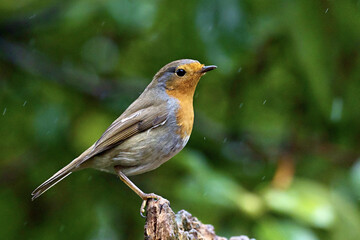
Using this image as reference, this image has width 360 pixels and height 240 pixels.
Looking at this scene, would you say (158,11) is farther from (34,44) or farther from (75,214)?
(75,214)

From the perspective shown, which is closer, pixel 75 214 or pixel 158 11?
pixel 158 11

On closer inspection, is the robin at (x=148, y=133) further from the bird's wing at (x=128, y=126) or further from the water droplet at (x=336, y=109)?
the water droplet at (x=336, y=109)

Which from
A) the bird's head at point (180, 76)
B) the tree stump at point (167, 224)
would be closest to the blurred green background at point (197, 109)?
the bird's head at point (180, 76)

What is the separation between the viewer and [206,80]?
18.2ft

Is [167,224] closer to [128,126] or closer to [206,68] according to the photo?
[128,126]

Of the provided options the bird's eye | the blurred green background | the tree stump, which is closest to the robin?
the bird's eye

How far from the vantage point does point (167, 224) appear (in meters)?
3.71

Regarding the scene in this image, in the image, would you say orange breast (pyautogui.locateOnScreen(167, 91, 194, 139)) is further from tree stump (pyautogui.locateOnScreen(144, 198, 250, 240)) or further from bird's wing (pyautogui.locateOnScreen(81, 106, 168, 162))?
tree stump (pyautogui.locateOnScreen(144, 198, 250, 240))

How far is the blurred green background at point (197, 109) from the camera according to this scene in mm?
4766

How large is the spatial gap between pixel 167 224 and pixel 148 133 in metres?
1.12

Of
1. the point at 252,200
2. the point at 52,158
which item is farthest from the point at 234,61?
the point at 52,158

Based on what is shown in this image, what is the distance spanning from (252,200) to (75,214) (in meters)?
1.68

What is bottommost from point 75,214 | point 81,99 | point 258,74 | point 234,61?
point 75,214

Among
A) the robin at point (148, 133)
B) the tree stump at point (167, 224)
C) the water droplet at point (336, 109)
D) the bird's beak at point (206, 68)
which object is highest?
the water droplet at point (336, 109)
